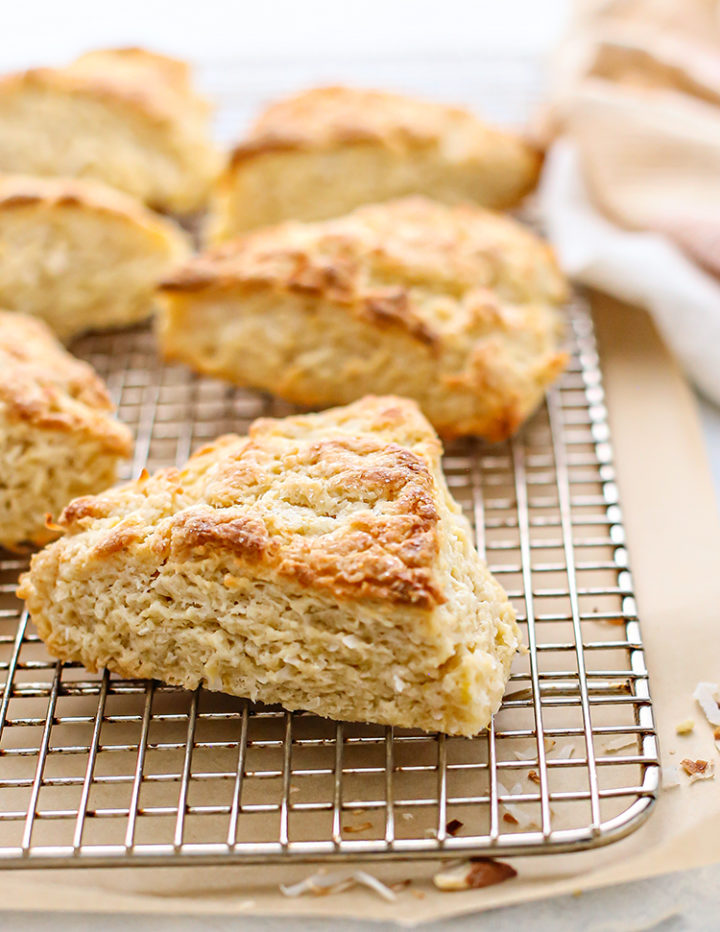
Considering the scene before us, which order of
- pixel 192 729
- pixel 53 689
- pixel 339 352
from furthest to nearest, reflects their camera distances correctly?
pixel 339 352, pixel 53 689, pixel 192 729

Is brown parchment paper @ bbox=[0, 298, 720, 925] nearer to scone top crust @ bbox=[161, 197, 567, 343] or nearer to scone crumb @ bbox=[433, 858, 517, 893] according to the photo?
scone crumb @ bbox=[433, 858, 517, 893]

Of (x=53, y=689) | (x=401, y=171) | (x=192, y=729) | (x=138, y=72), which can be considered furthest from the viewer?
(x=138, y=72)

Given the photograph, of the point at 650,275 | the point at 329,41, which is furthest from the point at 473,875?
the point at 329,41

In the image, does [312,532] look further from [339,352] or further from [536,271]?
[536,271]

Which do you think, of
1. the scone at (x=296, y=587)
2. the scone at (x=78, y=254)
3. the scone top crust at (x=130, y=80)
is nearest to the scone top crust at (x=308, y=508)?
the scone at (x=296, y=587)

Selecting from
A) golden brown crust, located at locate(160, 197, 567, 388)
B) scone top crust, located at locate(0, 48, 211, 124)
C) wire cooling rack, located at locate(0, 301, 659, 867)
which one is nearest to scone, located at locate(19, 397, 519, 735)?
wire cooling rack, located at locate(0, 301, 659, 867)

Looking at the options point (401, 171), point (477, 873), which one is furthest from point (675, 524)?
point (401, 171)

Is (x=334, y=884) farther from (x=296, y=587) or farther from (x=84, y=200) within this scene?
(x=84, y=200)
